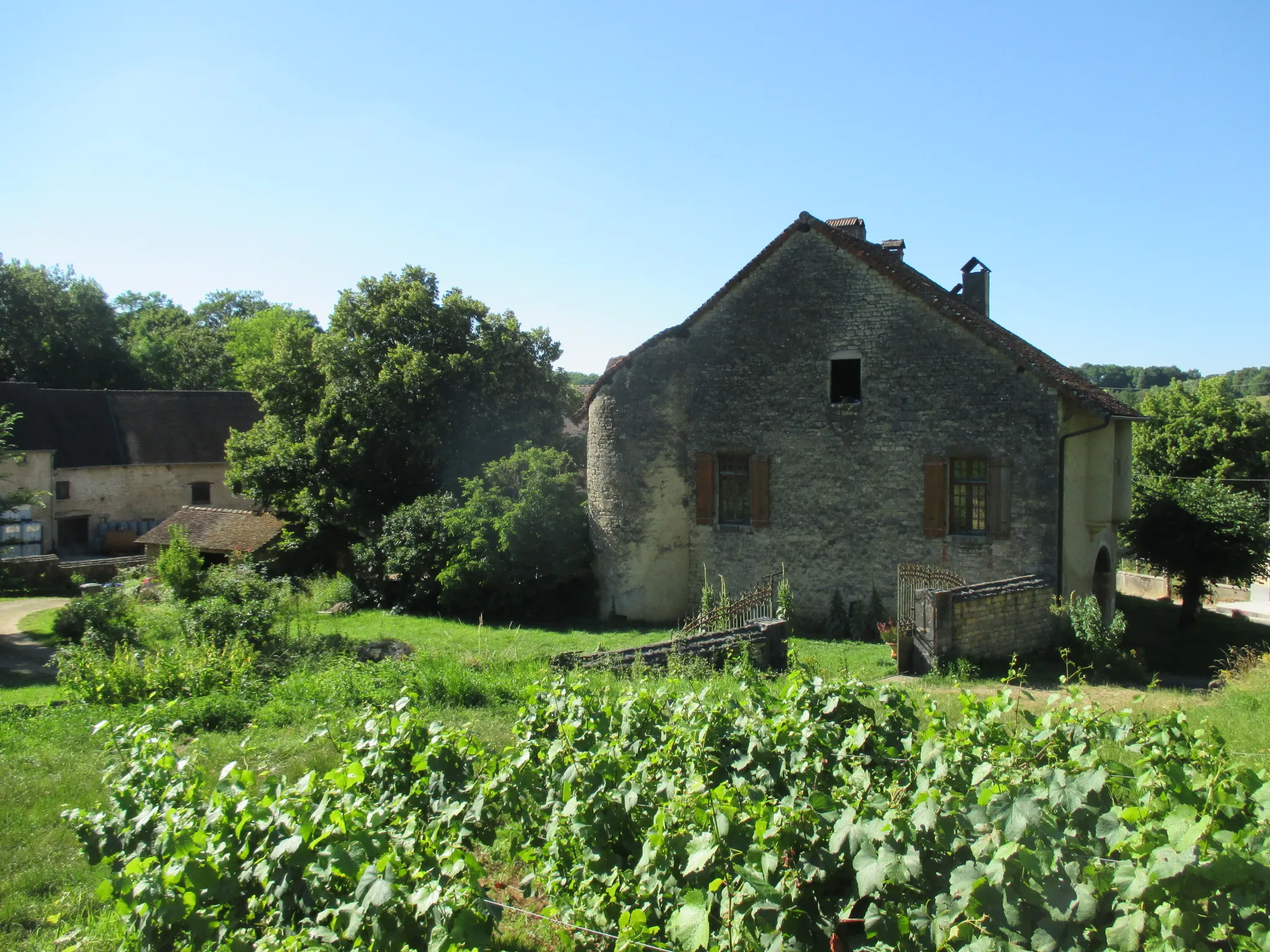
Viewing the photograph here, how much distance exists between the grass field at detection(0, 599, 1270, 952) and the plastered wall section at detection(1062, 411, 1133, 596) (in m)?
4.15

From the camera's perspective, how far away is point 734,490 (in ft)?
63.7

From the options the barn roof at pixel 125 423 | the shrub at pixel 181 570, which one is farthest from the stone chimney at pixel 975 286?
the barn roof at pixel 125 423

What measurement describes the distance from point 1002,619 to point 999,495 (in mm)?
2802

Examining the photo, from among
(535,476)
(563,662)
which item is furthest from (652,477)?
(563,662)

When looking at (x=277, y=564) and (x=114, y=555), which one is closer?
(x=277, y=564)

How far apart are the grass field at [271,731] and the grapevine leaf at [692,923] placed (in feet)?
6.08

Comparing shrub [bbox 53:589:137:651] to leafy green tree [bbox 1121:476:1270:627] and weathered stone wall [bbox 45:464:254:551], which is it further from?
leafy green tree [bbox 1121:476:1270:627]

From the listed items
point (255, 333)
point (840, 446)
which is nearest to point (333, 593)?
point (840, 446)

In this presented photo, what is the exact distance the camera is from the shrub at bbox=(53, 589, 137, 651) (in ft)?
56.5

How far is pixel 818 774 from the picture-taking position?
5.32 metres

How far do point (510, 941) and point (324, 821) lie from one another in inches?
60.7

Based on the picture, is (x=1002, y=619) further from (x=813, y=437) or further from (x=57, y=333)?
(x=57, y=333)

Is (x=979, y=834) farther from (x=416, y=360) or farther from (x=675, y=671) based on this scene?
(x=416, y=360)

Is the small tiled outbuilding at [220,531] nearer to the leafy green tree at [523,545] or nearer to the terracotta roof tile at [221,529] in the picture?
the terracotta roof tile at [221,529]
